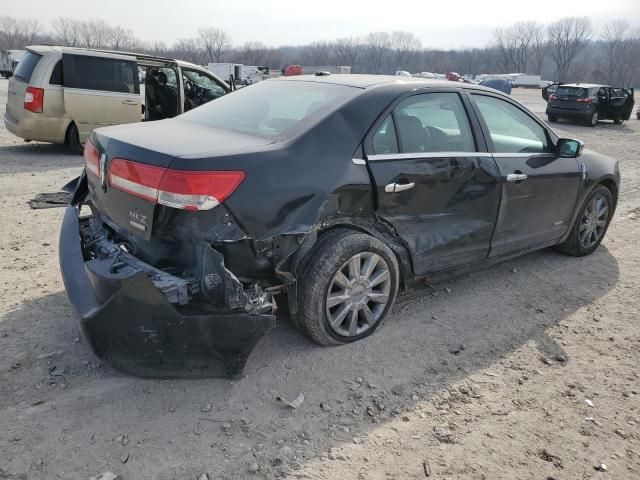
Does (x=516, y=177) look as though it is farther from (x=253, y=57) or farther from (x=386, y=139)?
(x=253, y=57)

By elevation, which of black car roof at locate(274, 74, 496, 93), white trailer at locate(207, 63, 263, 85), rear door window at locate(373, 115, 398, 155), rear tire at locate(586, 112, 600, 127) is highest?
white trailer at locate(207, 63, 263, 85)

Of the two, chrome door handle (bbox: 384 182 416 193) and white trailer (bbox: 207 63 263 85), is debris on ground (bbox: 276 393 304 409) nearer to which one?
chrome door handle (bbox: 384 182 416 193)

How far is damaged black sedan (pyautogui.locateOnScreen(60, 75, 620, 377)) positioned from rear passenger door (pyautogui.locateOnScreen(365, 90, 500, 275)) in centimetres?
1

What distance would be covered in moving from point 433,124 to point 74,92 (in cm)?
725

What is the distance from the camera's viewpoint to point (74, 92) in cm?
887

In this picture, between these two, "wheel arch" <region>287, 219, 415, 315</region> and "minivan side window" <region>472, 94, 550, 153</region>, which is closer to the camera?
"wheel arch" <region>287, 219, 415, 315</region>

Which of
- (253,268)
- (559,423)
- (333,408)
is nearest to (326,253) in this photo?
(253,268)

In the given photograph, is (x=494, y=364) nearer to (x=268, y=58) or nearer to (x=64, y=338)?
(x=64, y=338)

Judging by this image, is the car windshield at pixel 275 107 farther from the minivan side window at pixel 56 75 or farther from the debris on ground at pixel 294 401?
the minivan side window at pixel 56 75

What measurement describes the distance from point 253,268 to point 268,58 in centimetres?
10982

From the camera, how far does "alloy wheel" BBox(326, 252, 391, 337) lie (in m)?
3.26

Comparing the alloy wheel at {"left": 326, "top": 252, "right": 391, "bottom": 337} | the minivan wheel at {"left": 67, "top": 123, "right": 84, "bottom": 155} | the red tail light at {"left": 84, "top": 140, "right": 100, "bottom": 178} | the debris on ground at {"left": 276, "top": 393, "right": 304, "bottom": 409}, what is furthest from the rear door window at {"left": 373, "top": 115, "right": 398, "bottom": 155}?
the minivan wheel at {"left": 67, "top": 123, "right": 84, "bottom": 155}

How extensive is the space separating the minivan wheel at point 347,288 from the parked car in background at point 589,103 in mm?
19239

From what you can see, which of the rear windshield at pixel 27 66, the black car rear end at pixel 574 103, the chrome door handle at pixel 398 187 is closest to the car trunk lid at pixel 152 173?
the chrome door handle at pixel 398 187
